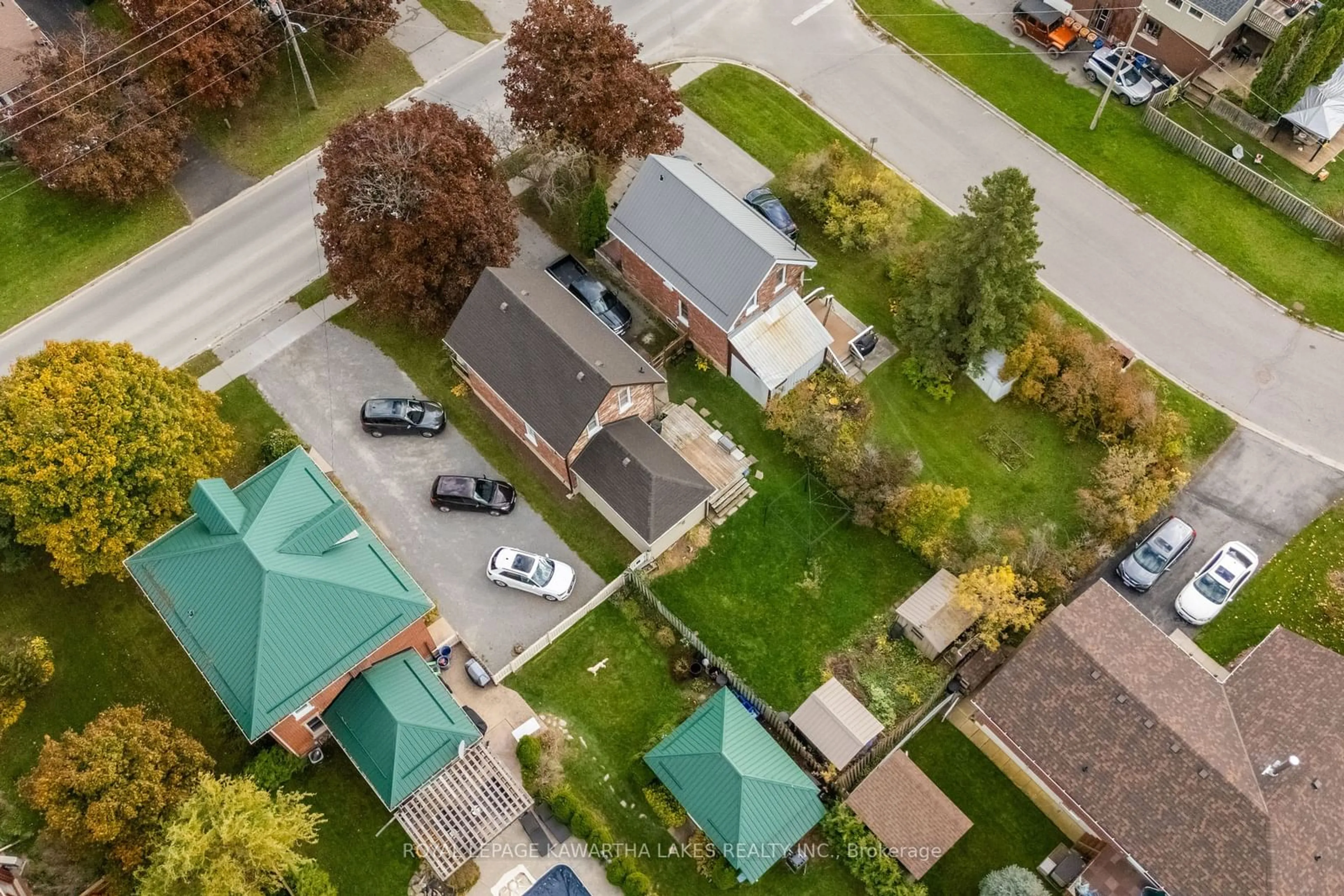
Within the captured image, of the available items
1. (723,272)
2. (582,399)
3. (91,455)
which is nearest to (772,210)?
(723,272)

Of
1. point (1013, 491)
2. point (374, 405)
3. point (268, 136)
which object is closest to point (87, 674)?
point (374, 405)

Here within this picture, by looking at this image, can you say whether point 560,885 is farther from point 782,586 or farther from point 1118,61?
point 1118,61

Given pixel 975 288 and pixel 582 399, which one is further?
pixel 975 288

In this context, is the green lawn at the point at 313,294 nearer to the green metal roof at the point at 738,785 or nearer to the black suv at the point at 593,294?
the black suv at the point at 593,294

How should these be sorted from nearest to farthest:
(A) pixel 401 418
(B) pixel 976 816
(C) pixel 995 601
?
1. (B) pixel 976 816
2. (C) pixel 995 601
3. (A) pixel 401 418

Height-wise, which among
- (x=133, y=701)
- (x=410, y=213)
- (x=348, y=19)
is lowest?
(x=133, y=701)

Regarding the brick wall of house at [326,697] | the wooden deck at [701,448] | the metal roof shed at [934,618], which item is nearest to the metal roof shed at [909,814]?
the metal roof shed at [934,618]
